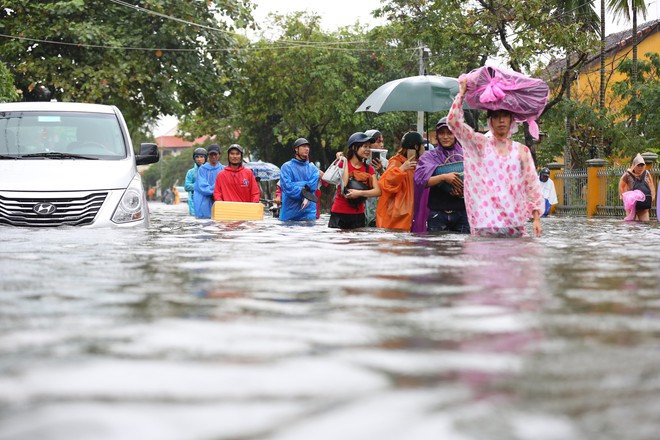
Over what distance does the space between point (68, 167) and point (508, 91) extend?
434cm

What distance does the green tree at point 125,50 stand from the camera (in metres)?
25.4

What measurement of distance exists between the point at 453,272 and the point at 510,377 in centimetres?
317

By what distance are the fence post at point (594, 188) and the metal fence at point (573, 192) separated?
1.07 metres

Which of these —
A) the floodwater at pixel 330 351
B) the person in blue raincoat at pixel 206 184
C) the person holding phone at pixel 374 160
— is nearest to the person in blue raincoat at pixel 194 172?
the person in blue raincoat at pixel 206 184

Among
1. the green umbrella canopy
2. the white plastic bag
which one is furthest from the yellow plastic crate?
the white plastic bag

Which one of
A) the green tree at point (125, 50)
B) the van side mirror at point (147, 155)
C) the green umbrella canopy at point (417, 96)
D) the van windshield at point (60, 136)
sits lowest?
the van side mirror at point (147, 155)

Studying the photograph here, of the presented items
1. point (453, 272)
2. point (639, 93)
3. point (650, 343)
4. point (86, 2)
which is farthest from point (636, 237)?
point (639, 93)

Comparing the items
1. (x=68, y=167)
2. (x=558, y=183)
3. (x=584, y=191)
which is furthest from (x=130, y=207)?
(x=558, y=183)

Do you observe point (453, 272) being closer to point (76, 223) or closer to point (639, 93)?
point (76, 223)

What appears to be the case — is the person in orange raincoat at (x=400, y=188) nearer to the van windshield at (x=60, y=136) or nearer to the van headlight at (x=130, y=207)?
the van headlight at (x=130, y=207)

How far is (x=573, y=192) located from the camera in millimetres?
31422

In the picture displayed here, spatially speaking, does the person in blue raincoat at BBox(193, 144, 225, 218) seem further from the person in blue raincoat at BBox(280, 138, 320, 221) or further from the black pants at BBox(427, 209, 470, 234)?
the black pants at BBox(427, 209, 470, 234)

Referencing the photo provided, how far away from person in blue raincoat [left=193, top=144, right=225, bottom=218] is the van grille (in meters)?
7.44

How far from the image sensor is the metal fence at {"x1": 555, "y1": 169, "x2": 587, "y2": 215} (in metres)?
30.5
